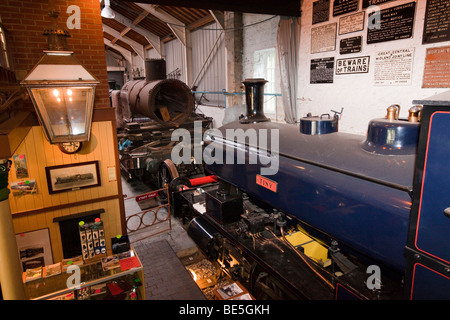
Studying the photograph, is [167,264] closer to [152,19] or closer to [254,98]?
[254,98]

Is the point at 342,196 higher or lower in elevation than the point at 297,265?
higher

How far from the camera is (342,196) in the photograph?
2.58 m

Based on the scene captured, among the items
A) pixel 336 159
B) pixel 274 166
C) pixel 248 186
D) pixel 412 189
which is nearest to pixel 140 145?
pixel 248 186

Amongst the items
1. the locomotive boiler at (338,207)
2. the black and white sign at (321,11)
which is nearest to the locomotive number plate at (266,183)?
the locomotive boiler at (338,207)

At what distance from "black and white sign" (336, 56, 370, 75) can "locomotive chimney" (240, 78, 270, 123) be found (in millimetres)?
2517

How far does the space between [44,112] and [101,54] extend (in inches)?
81.5

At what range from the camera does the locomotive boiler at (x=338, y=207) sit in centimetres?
187

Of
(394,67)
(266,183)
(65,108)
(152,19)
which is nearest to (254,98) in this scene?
(266,183)

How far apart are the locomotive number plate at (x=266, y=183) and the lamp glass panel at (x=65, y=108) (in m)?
2.02

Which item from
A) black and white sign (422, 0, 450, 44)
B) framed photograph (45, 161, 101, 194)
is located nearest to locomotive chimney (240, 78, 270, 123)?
framed photograph (45, 161, 101, 194)

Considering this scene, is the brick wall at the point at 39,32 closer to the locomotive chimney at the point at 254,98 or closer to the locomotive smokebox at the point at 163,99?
the locomotive chimney at the point at 254,98

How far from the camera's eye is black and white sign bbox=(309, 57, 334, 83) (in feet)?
21.8

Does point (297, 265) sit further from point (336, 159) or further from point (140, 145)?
point (140, 145)

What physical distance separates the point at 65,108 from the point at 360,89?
17.4ft
